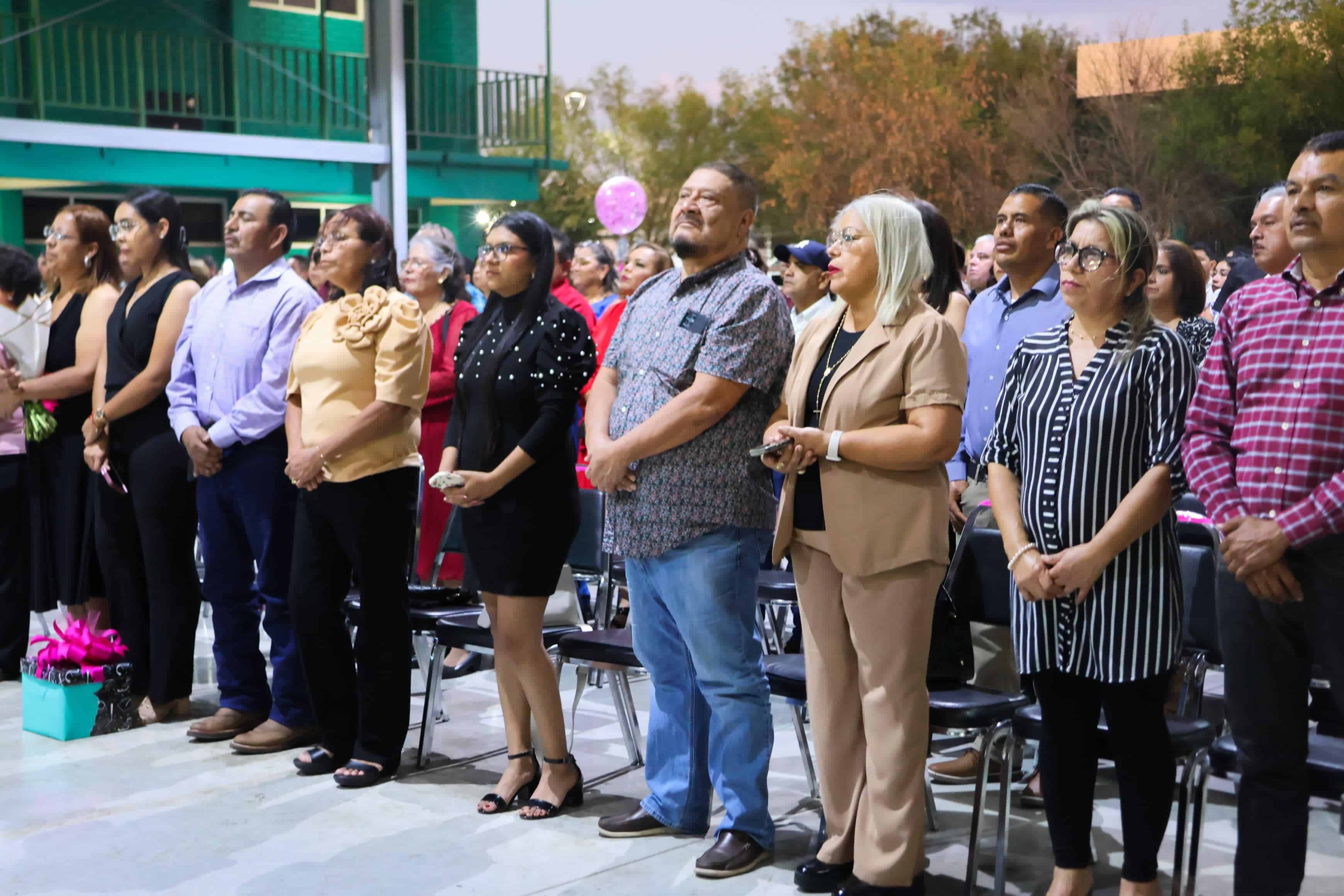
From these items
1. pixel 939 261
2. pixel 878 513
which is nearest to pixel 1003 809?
pixel 878 513

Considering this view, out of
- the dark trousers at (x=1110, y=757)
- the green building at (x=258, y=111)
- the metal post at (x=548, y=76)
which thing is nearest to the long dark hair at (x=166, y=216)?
the dark trousers at (x=1110, y=757)

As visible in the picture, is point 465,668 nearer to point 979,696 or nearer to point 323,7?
point 979,696

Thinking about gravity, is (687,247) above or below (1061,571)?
above

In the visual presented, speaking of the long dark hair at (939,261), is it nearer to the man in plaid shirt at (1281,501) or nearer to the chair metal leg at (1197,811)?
the man in plaid shirt at (1281,501)

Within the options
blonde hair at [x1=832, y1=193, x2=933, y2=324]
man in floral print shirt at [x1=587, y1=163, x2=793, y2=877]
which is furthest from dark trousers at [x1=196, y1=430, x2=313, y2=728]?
blonde hair at [x1=832, y1=193, x2=933, y2=324]

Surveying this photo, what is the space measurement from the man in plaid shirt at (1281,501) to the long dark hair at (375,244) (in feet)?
8.23

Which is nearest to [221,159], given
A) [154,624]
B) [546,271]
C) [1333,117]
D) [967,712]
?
[154,624]

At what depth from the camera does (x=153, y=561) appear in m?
4.84

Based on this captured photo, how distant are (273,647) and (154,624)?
0.59 metres

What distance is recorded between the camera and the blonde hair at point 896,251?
124 inches

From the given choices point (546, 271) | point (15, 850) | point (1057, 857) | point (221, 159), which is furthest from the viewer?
point (221, 159)

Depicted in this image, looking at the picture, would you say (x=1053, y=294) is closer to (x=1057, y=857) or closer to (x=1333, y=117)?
(x=1057, y=857)

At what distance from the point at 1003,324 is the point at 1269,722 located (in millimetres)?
1749

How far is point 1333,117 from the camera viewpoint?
2486cm
